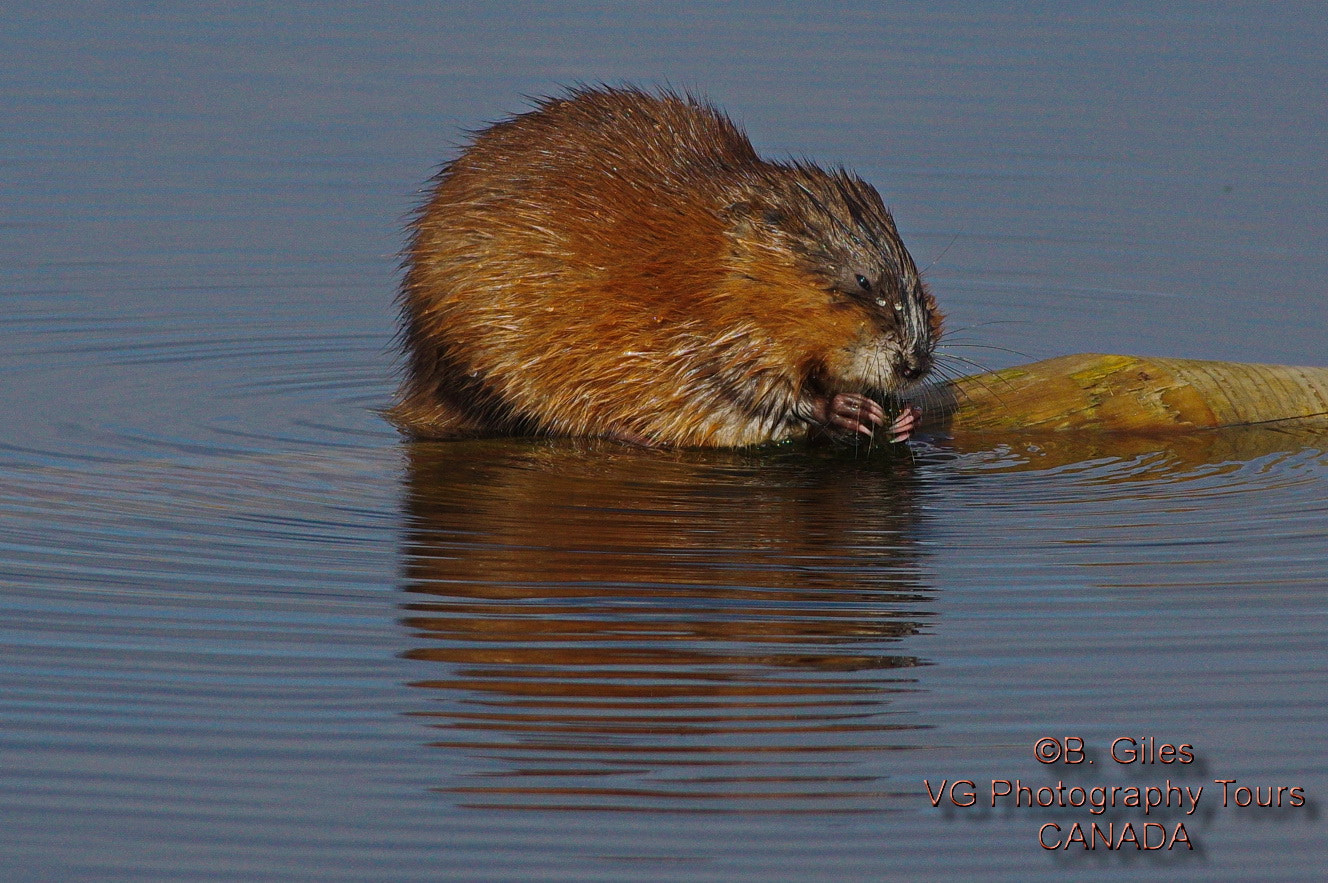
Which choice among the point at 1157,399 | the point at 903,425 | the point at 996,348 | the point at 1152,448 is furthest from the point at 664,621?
the point at 996,348

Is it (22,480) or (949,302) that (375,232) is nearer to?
(949,302)

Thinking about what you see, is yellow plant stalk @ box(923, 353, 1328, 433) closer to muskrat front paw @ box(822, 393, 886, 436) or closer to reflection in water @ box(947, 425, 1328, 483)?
reflection in water @ box(947, 425, 1328, 483)

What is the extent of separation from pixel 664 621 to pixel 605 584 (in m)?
0.38

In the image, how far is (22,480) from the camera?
715 cm

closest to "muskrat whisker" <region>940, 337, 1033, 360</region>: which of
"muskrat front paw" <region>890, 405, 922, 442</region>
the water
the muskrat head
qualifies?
the water

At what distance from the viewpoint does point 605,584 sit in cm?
602

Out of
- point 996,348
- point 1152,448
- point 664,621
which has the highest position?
point 996,348

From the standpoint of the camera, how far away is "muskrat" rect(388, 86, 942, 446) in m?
7.59

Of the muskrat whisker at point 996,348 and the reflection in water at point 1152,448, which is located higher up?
the muskrat whisker at point 996,348

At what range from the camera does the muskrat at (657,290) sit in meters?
7.59

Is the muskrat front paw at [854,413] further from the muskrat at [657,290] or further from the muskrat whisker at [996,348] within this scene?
the muskrat whisker at [996,348]

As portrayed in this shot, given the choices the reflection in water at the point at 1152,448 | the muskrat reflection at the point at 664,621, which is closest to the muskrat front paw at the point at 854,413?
the muskrat reflection at the point at 664,621

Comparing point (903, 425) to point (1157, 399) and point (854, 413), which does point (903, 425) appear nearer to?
point (854, 413)

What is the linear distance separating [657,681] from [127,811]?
1336 millimetres
